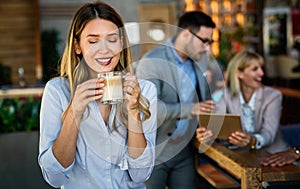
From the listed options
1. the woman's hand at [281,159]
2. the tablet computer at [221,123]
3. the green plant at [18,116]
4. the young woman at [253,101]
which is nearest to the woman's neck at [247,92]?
the young woman at [253,101]

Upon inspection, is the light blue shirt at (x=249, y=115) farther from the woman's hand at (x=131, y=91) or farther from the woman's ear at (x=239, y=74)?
the woman's hand at (x=131, y=91)

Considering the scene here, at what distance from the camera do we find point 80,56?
1.91m

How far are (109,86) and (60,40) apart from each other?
378 inches

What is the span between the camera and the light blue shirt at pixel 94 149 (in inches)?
72.5

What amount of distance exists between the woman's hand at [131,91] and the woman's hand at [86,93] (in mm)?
76

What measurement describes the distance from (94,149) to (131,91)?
240 millimetres

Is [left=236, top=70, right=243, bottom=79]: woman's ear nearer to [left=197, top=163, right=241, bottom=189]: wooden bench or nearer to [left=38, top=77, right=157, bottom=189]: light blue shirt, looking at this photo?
[left=197, top=163, right=241, bottom=189]: wooden bench

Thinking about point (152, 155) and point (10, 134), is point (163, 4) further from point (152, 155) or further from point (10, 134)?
point (152, 155)

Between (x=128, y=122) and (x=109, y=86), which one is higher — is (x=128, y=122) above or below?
below

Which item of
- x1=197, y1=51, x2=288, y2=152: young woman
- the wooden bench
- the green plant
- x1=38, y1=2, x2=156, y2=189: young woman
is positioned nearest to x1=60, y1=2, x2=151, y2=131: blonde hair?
x1=38, y1=2, x2=156, y2=189: young woman

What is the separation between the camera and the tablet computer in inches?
112

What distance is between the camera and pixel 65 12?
11570 millimetres

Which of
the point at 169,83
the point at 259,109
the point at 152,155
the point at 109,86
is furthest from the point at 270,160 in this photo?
the point at 109,86

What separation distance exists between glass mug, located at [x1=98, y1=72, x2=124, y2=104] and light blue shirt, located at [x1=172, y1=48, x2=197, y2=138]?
1.31m
